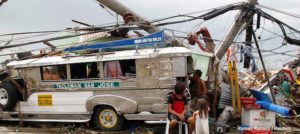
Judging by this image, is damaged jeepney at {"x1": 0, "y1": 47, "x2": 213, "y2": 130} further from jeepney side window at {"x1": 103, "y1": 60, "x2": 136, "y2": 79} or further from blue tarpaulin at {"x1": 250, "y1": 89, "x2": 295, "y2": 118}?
blue tarpaulin at {"x1": 250, "y1": 89, "x2": 295, "y2": 118}

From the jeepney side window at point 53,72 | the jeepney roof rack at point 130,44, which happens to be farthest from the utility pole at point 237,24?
the jeepney side window at point 53,72

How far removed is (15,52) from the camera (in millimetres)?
8711

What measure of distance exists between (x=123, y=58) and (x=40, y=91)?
288cm

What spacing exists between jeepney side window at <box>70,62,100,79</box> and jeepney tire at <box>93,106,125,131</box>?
3.07 feet

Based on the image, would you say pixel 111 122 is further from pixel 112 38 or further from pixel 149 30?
pixel 149 30

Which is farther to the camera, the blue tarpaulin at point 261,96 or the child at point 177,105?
the blue tarpaulin at point 261,96

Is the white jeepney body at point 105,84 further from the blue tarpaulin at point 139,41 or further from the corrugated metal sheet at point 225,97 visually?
the corrugated metal sheet at point 225,97

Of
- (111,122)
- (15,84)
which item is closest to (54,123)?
(15,84)

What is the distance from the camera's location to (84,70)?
7.33 m

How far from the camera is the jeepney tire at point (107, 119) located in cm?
703

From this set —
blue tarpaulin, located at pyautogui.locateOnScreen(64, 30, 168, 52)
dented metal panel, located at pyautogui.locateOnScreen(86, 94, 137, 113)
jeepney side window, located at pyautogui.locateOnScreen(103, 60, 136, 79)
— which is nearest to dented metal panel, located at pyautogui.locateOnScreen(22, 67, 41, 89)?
blue tarpaulin, located at pyautogui.locateOnScreen(64, 30, 168, 52)

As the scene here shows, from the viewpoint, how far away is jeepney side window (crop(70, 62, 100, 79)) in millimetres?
7238

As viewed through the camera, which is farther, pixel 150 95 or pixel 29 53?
pixel 29 53

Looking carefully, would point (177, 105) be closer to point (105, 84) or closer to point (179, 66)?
point (179, 66)
